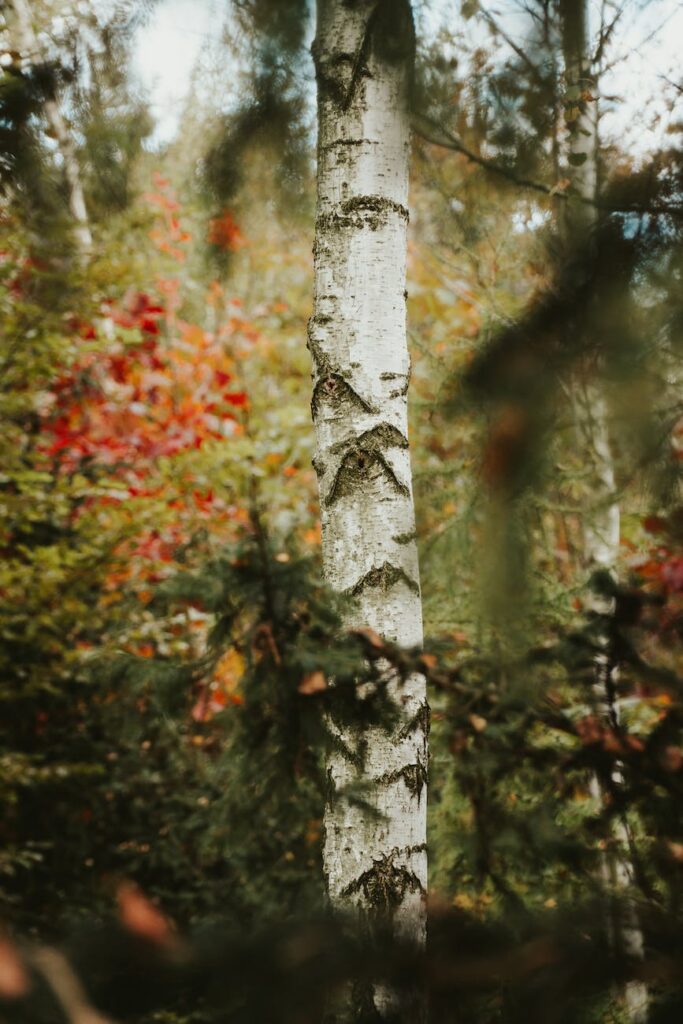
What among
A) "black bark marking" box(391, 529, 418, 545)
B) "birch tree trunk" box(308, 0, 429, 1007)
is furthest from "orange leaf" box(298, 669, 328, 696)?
"black bark marking" box(391, 529, 418, 545)

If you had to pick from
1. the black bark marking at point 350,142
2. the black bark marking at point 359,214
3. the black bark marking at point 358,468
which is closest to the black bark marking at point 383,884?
the black bark marking at point 358,468

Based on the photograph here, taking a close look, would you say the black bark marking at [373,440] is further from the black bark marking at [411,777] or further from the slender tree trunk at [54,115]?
the slender tree trunk at [54,115]

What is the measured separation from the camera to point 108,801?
5.86 meters

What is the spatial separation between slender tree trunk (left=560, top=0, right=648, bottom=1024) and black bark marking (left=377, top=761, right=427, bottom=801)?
0.38 metres

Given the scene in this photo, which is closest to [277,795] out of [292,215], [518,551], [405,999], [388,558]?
[388,558]

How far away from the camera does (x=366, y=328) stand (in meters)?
1.66

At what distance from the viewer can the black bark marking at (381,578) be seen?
1606 millimetres

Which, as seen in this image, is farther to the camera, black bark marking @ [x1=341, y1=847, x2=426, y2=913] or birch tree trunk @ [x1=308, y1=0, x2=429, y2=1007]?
birch tree trunk @ [x1=308, y1=0, x2=429, y2=1007]

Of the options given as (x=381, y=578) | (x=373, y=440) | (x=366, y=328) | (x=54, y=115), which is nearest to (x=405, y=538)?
(x=381, y=578)

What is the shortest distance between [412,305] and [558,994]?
285 inches

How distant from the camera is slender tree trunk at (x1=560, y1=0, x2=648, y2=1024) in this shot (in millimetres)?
1015

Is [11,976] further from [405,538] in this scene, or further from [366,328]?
[366,328]

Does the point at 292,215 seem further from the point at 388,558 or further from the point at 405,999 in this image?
the point at 405,999

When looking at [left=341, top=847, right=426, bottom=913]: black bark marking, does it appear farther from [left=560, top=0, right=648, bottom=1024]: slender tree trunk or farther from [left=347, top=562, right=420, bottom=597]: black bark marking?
[left=347, top=562, right=420, bottom=597]: black bark marking
